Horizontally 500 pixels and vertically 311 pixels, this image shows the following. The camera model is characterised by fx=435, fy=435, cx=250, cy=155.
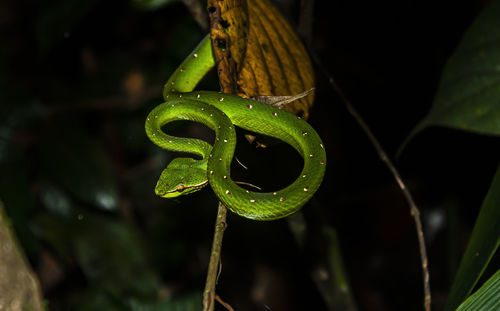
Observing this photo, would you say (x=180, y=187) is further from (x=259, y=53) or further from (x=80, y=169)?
(x=80, y=169)

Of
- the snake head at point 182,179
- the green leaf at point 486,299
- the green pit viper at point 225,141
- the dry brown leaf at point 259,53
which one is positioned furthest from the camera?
the snake head at point 182,179

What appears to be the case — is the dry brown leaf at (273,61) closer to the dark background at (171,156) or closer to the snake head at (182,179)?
the snake head at (182,179)

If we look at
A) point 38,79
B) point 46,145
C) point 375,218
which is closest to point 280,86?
point 46,145

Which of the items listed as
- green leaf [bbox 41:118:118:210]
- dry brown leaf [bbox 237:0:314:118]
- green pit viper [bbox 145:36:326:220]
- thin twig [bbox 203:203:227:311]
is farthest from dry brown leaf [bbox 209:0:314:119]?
green leaf [bbox 41:118:118:210]

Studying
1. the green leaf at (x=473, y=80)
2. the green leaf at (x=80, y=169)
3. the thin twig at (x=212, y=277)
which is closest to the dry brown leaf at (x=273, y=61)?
the thin twig at (x=212, y=277)

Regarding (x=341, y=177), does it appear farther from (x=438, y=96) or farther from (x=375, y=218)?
(x=438, y=96)

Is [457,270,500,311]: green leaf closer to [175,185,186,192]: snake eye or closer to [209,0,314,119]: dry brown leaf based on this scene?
[209,0,314,119]: dry brown leaf
